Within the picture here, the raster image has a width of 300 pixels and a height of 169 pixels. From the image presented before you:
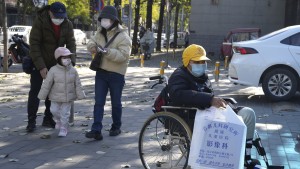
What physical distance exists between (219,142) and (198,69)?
92 centimetres

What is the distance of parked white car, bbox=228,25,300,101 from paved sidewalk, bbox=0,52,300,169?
355 mm

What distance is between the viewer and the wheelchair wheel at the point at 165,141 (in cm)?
477

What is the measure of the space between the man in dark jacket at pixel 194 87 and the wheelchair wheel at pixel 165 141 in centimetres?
21

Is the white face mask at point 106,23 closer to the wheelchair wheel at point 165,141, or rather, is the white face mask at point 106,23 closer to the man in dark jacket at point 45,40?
the man in dark jacket at point 45,40

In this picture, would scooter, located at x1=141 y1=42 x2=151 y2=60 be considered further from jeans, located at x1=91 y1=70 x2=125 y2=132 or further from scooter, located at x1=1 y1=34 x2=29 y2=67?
jeans, located at x1=91 y1=70 x2=125 y2=132

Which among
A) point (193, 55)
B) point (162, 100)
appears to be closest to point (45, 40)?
point (162, 100)

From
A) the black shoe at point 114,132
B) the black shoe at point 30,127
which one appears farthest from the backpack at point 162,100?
the black shoe at point 30,127

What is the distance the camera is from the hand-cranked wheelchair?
15.7ft

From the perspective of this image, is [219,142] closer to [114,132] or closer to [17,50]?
[114,132]

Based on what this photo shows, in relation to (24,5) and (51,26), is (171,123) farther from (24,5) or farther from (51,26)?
(24,5)

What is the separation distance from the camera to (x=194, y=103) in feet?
15.3

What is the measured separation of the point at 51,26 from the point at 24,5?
113 feet

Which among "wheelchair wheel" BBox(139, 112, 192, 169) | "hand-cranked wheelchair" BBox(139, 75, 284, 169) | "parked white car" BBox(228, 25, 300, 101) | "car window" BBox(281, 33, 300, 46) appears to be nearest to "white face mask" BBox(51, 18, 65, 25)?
"hand-cranked wheelchair" BBox(139, 75, 284, 169)

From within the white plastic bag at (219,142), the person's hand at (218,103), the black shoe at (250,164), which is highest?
the person's hand at (218,103)
